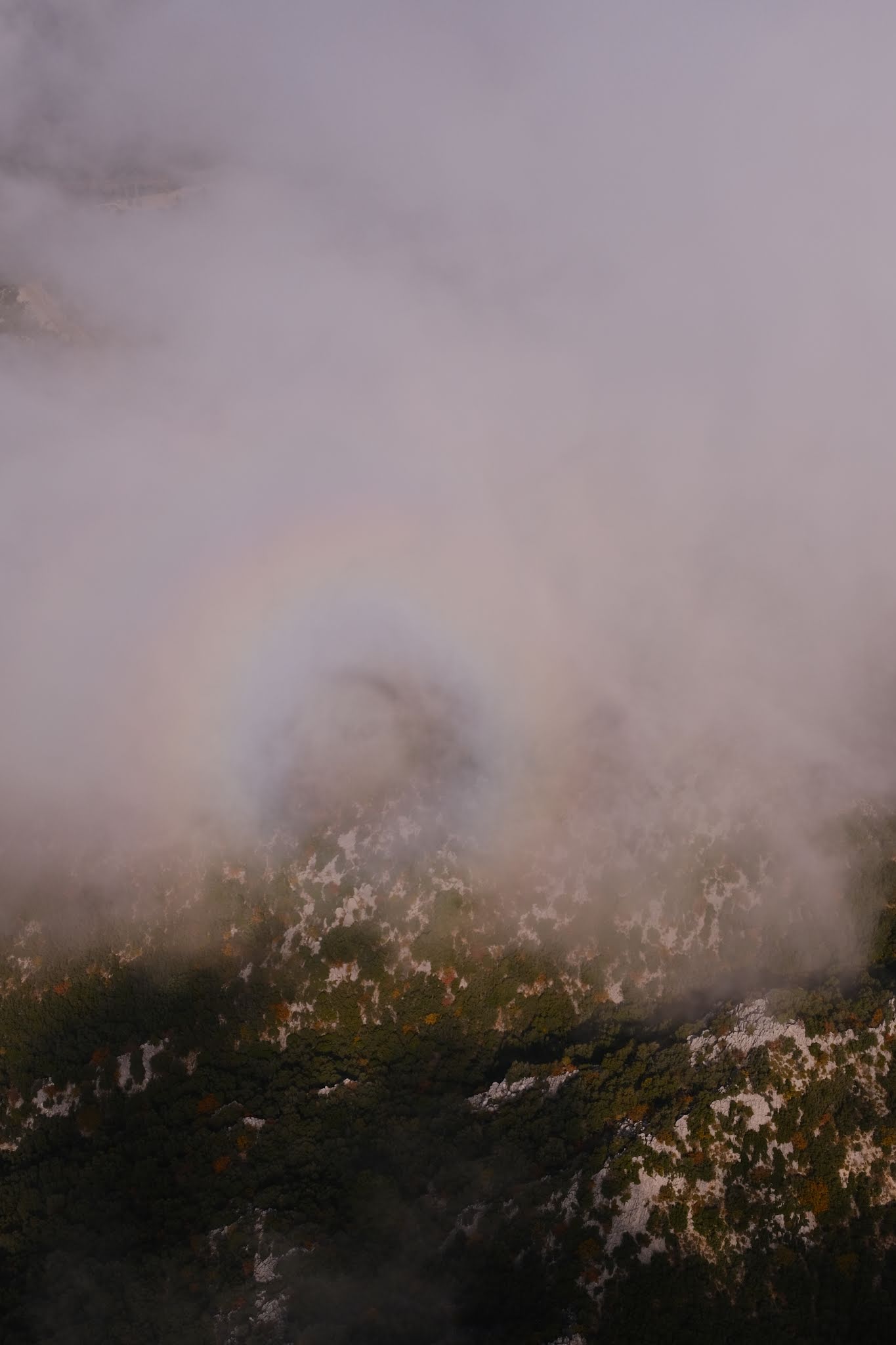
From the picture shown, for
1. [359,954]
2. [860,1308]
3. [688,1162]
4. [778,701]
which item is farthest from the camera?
[778,701]

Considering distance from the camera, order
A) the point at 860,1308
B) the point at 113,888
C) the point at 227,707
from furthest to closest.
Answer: the point at 227,707, the point at 113,888, the point at 860,1308

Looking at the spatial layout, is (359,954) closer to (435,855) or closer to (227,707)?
(435,855)

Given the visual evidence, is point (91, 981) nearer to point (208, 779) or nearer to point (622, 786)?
point (208, 779)

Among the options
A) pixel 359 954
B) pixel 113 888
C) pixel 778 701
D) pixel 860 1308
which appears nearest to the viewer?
pixel 860 1308

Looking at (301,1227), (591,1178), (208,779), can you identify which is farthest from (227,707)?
(591,1178)

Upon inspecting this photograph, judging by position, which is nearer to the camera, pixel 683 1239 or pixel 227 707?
pixel 683 1239

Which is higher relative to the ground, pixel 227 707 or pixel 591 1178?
pixel 227 707

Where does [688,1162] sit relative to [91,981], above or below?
below

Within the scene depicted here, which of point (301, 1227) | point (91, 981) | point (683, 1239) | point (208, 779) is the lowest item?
point (683, 1239)

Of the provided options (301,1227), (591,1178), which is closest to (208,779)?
(301,1227)
